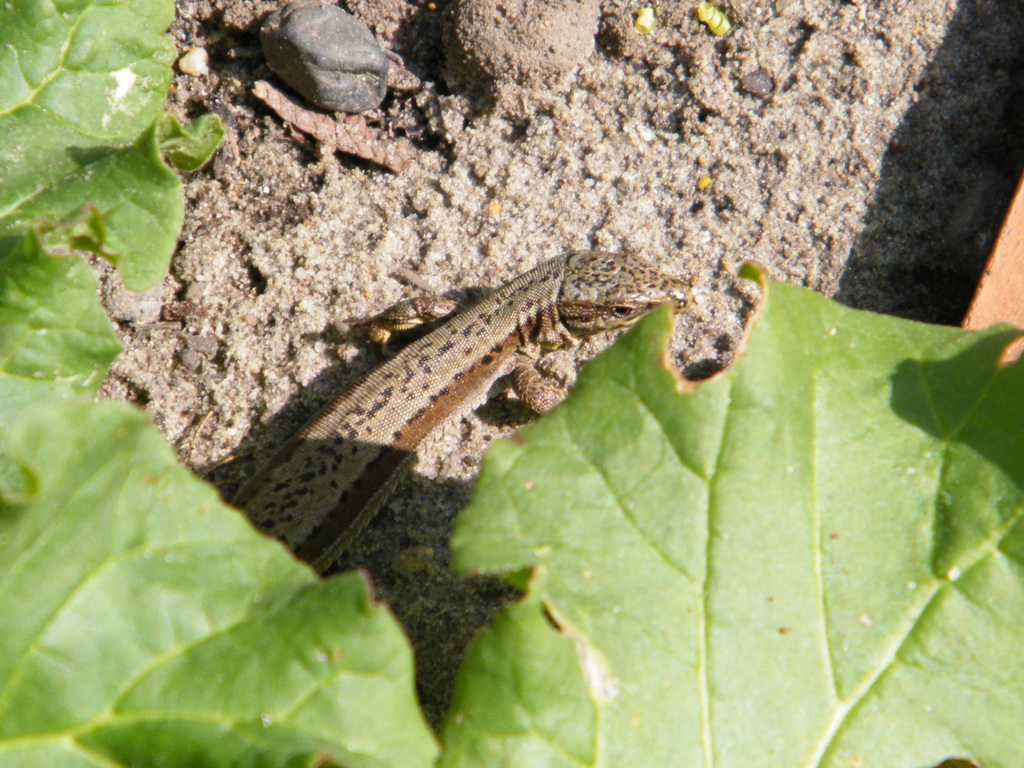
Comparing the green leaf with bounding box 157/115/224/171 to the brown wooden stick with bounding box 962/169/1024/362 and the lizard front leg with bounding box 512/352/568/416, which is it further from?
the brown wooden stick with bounding box 962/169/1024/362

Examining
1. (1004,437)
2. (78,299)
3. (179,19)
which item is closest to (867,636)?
(1004,437)

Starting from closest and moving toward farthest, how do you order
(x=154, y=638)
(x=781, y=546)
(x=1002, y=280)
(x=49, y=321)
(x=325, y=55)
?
(x=154, y=638), (x=781, y=546), (x=49, y=321), (x=1002, y=280), (x=325, y=55)

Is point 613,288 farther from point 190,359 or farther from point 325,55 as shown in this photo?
point 190,359

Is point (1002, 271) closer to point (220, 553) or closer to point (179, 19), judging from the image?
point (220, 553)

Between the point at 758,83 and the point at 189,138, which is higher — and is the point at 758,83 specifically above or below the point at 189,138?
above

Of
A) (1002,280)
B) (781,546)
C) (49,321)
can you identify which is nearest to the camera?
(781,546)

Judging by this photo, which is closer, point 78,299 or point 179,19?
point 78,299

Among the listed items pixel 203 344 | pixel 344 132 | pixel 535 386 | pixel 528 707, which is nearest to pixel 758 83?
pixel 535 386
